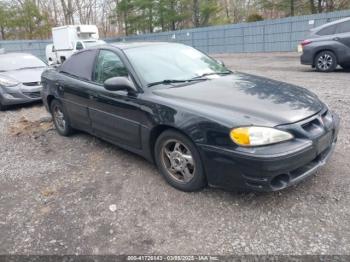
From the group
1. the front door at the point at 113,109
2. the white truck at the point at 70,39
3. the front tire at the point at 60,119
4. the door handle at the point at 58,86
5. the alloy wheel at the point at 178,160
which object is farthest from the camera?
the white truck at the point at 70,39

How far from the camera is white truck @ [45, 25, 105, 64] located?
18.3 metres

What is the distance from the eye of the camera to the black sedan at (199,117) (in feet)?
8.90

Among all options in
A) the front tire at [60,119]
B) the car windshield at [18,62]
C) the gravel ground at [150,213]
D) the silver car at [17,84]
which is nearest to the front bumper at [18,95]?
the silver car at [17,84]

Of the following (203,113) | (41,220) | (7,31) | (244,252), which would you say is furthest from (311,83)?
(7,31)

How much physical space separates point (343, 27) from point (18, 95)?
9.38m

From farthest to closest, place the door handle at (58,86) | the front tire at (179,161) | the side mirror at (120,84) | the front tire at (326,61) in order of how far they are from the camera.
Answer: the front tire at (326,61) → the door handle at (58,86) → the side mirror at (120,84) → the front tire at (179,161)

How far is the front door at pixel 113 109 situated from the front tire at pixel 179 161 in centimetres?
37

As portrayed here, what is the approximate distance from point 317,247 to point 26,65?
866cm

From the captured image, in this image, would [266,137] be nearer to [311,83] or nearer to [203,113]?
[203,113]

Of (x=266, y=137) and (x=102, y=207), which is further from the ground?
(x=266, y=137)

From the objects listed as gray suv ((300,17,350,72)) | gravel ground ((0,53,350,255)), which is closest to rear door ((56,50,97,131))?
gravel ground ((0,53,350,255))

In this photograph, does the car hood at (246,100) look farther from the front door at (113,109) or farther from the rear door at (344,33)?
the rear door at (344,33)

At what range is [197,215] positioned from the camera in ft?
9.68

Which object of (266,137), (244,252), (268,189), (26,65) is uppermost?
(26,65)
